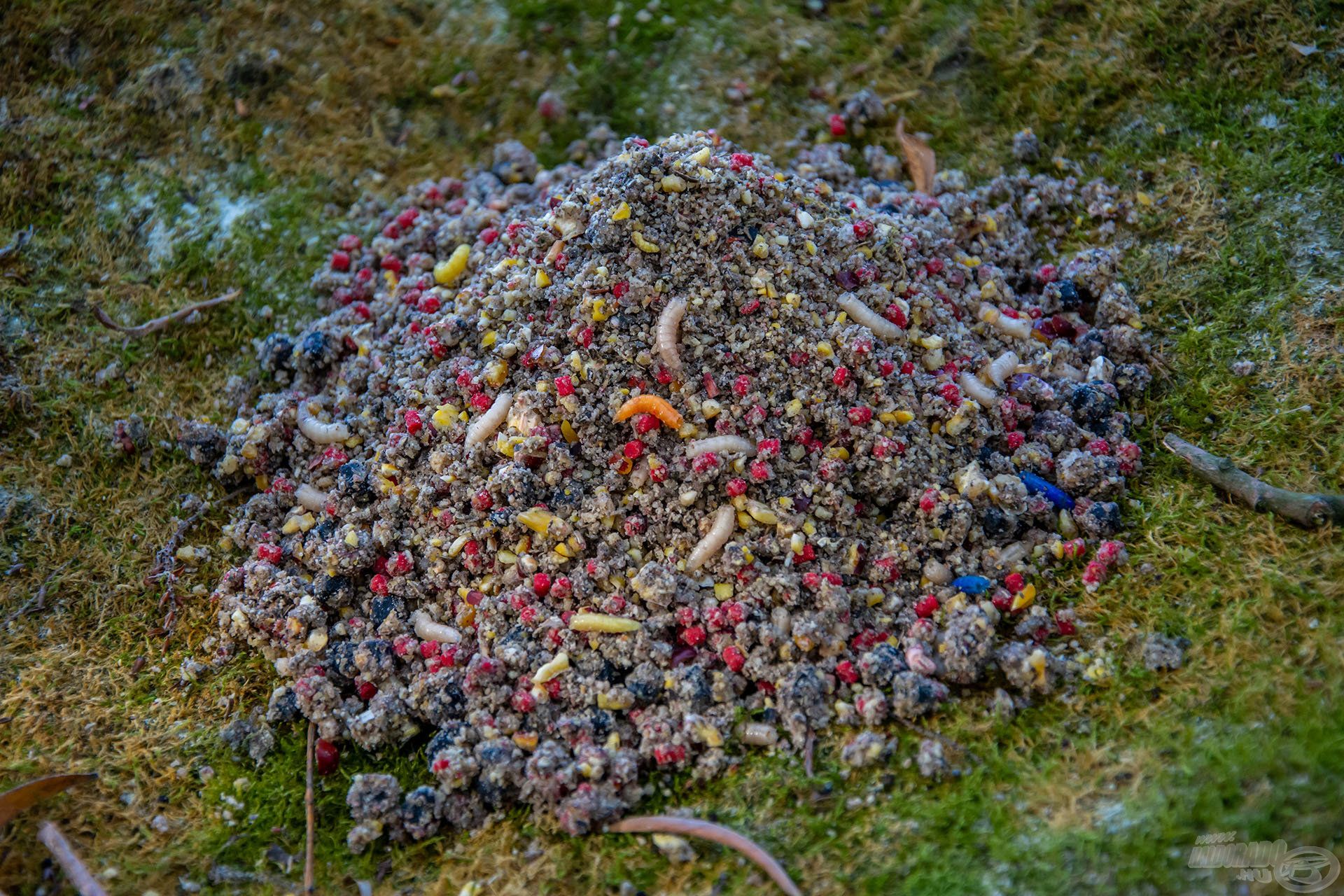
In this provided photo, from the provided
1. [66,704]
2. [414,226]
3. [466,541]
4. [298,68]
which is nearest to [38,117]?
[298,68]

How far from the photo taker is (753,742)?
2.68m

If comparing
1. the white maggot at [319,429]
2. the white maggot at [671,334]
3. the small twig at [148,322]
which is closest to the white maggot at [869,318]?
the white maggot at [671,334]

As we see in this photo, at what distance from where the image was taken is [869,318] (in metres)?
3.17

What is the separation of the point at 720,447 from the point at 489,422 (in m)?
0.73

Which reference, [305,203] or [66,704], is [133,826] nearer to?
[66,704]

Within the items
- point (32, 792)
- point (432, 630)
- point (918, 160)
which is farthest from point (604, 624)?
point (918, 160)

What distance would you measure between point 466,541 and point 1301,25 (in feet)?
12.2

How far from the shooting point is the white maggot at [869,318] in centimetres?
317

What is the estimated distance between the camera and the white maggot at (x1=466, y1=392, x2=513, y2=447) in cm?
306

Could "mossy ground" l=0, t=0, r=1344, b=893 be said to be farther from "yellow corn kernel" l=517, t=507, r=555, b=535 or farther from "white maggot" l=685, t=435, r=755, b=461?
"white maggot" l=685, t=435, r=755, b=461

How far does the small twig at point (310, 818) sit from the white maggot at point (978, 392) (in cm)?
223

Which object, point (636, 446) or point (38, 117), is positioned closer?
point (636, 446)

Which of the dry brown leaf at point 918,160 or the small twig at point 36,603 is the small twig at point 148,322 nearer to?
the small twig at point 36,603

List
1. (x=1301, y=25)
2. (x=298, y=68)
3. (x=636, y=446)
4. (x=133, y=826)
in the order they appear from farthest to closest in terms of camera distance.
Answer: (x=298, y=68) < (x=1301, y=25) < (x=636, y=446) < (x=133, y=826)
